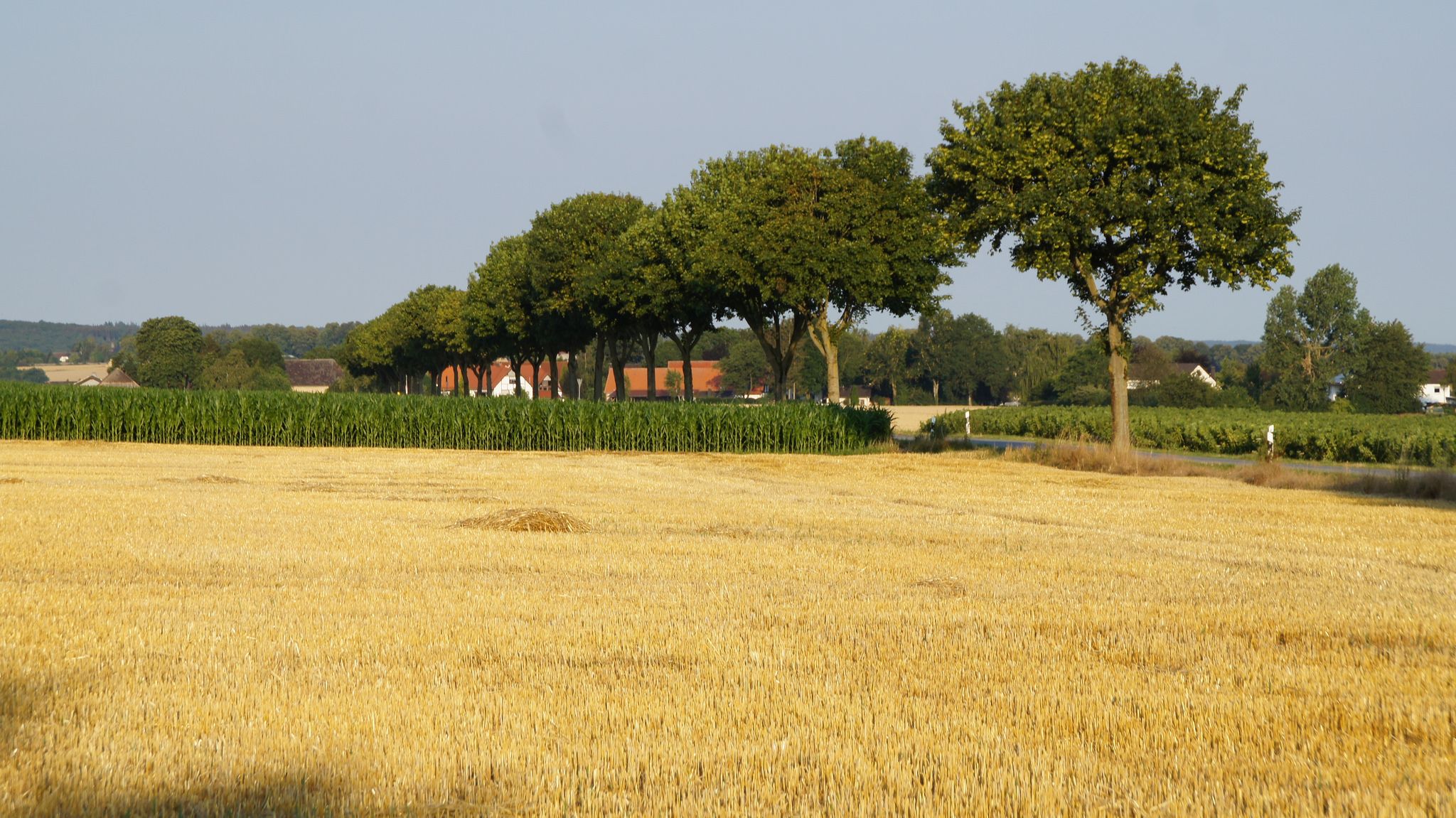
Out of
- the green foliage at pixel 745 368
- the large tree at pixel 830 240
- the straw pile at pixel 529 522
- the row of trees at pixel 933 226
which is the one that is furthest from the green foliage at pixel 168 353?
the straw pile at pixel 529 522

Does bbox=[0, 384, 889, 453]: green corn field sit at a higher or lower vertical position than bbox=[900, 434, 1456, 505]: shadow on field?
higher

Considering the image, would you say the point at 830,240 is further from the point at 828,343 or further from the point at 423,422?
the point at 423,422

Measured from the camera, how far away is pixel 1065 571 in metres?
13.9

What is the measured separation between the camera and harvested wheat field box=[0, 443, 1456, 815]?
5.99 metres

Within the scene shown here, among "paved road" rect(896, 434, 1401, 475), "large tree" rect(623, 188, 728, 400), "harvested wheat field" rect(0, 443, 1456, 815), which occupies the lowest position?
"paved road" rect(896, 434, 1401, 475)

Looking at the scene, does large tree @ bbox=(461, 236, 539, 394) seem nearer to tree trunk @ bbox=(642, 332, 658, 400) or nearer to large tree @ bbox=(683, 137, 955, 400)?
tree trunk @ bbox=(642, 332, 658, 400)

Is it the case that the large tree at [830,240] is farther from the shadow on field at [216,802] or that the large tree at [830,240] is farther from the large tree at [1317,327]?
the large tree at [1317,327]

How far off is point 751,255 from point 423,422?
48.2 ft

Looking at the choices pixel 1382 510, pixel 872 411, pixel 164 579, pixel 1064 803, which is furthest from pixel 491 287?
pixel 1064 803

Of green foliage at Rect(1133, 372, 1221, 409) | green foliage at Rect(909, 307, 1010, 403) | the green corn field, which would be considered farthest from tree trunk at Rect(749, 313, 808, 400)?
green foliage at Rect(909, 307, 1010, 403)

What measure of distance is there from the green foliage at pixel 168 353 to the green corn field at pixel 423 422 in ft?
423

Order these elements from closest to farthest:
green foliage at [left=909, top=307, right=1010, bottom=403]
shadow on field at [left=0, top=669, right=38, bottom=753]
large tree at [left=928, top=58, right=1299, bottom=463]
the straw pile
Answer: shadow on field at [left=0, top=669, right=38, bottom=753] < the straw pile < large tree at [left=928, top=58, right=1299, bottom=463] < green foliage at [left=909, top=307, right=1010, bottom=403]

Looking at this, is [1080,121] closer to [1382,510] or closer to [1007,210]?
[1007,210]

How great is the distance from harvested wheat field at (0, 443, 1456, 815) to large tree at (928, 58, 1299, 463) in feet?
61.2
